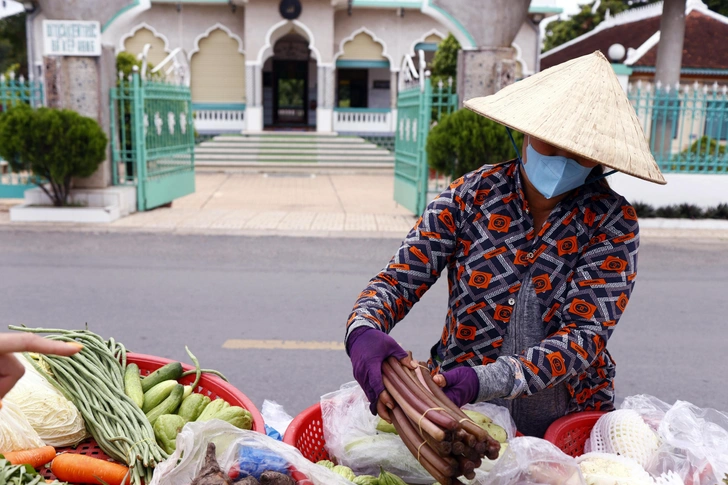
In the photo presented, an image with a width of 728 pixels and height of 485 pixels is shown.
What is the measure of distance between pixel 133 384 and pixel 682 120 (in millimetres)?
10504

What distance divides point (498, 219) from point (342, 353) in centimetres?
339

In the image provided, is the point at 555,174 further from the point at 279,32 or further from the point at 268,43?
the point at 279,32

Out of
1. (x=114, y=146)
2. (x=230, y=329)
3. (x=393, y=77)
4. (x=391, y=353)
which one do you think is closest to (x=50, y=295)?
(x=230, y=329)

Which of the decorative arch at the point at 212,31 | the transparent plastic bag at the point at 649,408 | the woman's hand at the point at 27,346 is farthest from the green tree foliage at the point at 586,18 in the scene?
the woman's hand at the point at 27,346

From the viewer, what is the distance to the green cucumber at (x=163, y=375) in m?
2.30

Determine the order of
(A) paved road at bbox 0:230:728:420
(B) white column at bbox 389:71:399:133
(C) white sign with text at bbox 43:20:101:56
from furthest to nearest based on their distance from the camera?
(B) white column at bbox 389:71:399:133, (C) white sign with text at bbox 43:20:101:56, (A) paved road at bbox 0:230:728:420

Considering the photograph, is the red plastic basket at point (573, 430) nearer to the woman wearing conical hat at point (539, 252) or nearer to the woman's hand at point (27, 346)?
the woman wearing conical hat at point (539, 252)

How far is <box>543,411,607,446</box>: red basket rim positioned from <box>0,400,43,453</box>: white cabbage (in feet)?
4.79

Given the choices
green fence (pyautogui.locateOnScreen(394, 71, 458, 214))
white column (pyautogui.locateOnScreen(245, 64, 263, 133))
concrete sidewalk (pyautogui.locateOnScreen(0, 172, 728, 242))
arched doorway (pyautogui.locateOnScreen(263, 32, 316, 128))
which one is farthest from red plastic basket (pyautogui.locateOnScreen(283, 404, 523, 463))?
arched doorway (pyautogui.locateOnScreen(263, 32, 316, 128))

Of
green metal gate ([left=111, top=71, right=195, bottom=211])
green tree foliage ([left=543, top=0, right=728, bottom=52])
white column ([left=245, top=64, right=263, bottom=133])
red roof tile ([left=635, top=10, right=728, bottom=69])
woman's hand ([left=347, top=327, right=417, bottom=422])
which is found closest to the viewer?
woman's hand ([left=347, top=327, right=417, bottom=422])

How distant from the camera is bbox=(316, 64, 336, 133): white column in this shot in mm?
22000

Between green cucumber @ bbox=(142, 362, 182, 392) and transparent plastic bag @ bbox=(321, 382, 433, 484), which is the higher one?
green cucumber @ bbox=(142, 362, 182, 392)

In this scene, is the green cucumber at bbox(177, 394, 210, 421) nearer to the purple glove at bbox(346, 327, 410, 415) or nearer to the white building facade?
the purple glove at bbox(346, 327, 410, 415)

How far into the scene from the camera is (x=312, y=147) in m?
20.6
